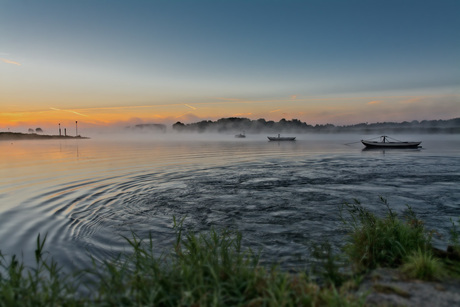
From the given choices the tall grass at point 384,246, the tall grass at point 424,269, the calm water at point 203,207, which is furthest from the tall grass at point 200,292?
the tall grass at point 384,246

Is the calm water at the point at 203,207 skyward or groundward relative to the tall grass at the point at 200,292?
groundward

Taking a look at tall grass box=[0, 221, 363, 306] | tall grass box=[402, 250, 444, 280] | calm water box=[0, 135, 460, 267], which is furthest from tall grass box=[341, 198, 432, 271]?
tall grass box=[0, 221, 363, 306]

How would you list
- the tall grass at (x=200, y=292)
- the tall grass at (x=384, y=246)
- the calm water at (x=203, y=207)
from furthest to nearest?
the calm water at (x=203, y=207) → the tall grass at (x=384, y=246) → the tall grass at (x=200, y=292)

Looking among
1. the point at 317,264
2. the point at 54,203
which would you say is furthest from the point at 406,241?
the point at 54,203

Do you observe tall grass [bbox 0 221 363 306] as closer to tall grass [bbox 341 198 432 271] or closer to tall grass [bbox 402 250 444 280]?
tall grass [bbox 402 250 444 280]

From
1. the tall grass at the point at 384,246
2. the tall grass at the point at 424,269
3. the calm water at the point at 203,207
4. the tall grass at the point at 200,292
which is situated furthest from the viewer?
the calm water at the point at 203,207

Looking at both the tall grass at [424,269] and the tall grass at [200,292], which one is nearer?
the tall grass at [200,292]

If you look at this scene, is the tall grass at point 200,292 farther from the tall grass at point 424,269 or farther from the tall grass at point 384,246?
the tall grass at point 384,246

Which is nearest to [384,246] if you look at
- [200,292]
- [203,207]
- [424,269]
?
[424,269]

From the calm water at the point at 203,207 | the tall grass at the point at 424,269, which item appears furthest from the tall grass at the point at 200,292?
the calm water at the point at 203,207

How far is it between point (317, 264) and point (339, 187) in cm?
1272

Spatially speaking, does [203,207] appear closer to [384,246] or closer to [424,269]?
[384,246]

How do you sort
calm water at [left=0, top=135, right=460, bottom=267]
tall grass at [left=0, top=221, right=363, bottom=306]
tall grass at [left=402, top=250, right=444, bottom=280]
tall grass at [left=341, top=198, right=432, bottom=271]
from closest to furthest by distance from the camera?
tall grass at [left=0, top=221, right=363, bottom=306] < tall grass at [left=402, top=250, right=444, bottom=280] < tall grass at [left=341, top=198, right=432, bottom=271] < calm water at [left=0, top=135, right=460, bottom=267]

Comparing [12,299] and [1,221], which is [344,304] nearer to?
[12,299]
